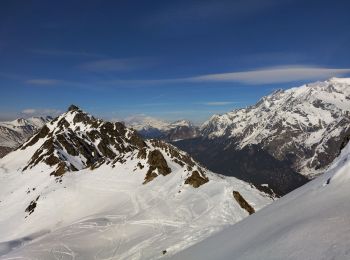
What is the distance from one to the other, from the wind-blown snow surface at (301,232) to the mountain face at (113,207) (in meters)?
15.8

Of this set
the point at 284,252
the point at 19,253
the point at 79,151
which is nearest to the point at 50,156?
the point at 79,151

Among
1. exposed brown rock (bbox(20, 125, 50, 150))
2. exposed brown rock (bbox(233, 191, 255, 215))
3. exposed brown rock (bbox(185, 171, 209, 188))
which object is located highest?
exposed brown rock (bbox(20, 125, 50, 150))

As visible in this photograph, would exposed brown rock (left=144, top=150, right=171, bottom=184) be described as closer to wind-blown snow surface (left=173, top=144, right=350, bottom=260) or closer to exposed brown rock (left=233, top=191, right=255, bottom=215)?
exposed brown rock (left=233, top=191, right=255, bottom=215)

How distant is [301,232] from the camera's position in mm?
15109

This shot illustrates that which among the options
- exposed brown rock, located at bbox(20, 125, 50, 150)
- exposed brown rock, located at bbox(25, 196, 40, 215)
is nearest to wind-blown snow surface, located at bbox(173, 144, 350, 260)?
exposed brown rock, located at bbox(25, 196, 40, 215)

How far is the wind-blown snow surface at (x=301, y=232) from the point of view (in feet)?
43.3

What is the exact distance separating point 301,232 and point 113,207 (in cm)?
5874

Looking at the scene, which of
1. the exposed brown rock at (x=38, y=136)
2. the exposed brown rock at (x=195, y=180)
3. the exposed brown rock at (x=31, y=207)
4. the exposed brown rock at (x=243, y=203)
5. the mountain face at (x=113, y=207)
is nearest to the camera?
the mountain face at (x=113, y=207)

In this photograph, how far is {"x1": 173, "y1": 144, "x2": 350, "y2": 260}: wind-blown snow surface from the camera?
43.3ft

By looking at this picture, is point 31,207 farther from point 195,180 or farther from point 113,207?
point 195,180

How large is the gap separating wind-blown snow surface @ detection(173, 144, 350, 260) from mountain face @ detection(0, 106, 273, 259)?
1578 centimetres

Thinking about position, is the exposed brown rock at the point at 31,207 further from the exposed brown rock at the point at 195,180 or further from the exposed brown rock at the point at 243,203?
the exposed brown rock at the point at 243,203

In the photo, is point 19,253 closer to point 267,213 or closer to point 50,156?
point 267,213

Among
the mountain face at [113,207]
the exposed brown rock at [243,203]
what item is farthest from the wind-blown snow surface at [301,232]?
the exposed brown rock at [243,203]
